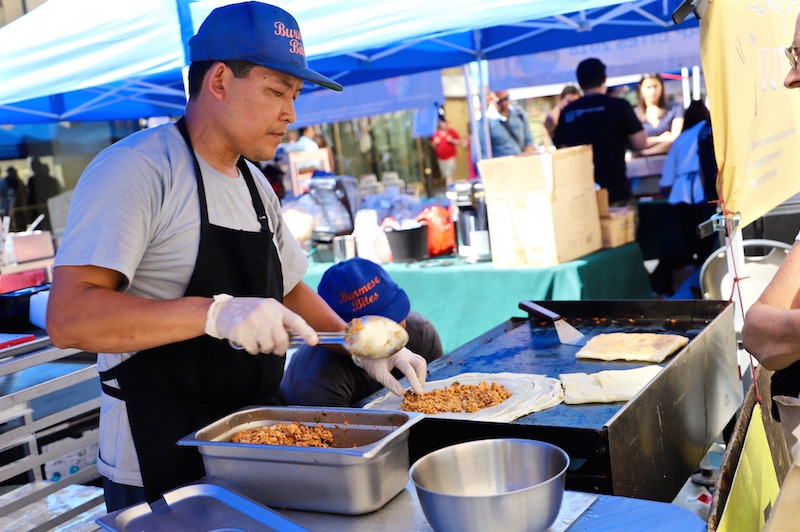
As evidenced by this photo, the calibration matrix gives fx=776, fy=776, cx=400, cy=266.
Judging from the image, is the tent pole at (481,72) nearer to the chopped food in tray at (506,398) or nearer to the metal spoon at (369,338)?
the chopped food in tray at (506,398)

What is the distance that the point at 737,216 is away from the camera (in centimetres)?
275

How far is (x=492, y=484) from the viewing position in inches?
62.6

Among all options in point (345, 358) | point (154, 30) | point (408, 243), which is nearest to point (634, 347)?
point (345, 358)

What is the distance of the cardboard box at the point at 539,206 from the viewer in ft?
14.3

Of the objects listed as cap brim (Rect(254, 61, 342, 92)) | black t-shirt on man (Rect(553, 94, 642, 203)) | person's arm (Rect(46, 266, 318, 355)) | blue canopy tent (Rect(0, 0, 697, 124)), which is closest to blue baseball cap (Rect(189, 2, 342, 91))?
cap brim (Rect(254, 61, 342, 92))

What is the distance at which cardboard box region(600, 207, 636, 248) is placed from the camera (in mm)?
4914

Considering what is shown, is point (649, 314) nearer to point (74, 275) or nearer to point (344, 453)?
point (344, 453)

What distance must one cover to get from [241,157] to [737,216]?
1.75 m

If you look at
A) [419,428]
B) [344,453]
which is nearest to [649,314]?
[419,428]

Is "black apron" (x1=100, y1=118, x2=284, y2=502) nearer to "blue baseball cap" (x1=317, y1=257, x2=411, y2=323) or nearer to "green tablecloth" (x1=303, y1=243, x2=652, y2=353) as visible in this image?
"blue baseball cap" (x1=317, y1=257, x2=411, y2=323)

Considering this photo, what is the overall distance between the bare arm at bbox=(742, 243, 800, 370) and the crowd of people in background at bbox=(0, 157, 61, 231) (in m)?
11.9

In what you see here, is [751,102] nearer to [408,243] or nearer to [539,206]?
[539,206]

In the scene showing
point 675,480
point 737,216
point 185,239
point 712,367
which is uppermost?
point 185,239

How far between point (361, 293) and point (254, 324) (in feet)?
4.64
